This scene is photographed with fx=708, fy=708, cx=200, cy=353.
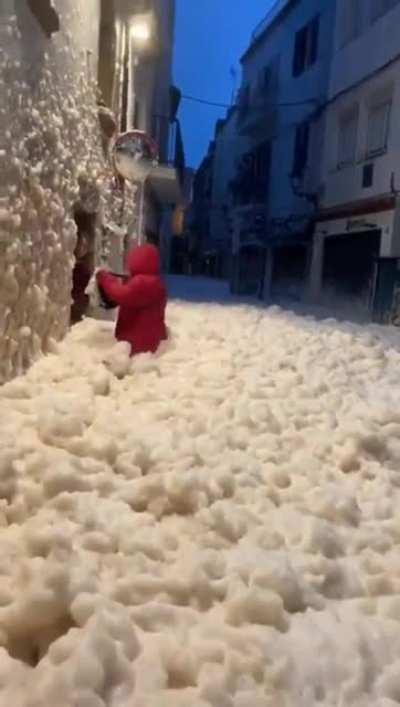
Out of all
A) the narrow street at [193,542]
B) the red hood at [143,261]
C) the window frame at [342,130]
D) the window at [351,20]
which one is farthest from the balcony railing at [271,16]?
the narrow street at [193,542]

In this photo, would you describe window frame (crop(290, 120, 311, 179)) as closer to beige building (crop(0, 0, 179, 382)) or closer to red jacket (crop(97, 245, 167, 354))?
beige building (crop(0, 0, 179, 382))

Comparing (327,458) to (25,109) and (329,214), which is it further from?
(329,214)

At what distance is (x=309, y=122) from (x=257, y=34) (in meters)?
7.74

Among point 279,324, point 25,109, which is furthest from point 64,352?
point 279,324

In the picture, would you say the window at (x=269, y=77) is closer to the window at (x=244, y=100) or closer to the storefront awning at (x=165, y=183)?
the window at (x=244, y=100)

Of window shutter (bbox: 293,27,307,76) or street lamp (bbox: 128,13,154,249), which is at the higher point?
window shutter (bbox: 293,27,307,76)

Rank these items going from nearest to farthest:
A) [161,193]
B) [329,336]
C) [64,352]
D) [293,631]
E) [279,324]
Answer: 1. [293,631]
2. [64,352]
3. [329,336]
4. [279,324]
5. [161,193]

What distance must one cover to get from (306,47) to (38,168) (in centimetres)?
1745

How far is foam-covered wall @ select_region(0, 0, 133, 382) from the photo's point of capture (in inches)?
152

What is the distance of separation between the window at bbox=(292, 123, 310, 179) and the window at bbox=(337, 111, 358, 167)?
223 centimetres

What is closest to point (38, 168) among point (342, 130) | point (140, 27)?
point (140, 27)

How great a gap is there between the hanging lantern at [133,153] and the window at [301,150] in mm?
11041

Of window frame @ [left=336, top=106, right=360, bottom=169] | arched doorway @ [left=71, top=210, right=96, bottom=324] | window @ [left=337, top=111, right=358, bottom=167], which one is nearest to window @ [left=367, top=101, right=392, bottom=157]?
window frame @ [left=336, top=106, right=360, bottom=169]

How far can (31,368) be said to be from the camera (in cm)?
444
